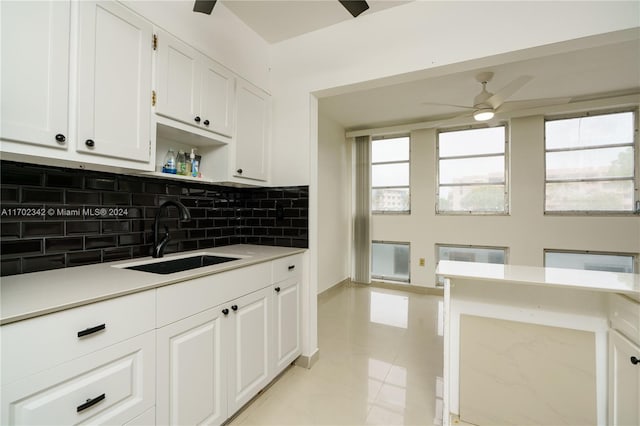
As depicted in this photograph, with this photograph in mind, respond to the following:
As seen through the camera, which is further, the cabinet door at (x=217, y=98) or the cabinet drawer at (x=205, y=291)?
the cabinet door at (x=217, y=98)

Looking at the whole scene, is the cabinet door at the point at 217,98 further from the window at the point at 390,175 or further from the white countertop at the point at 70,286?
the window at the point at 390,175

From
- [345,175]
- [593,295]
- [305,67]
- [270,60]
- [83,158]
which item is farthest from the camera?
[345,175]

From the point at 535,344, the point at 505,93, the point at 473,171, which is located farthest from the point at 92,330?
the point at 473,171

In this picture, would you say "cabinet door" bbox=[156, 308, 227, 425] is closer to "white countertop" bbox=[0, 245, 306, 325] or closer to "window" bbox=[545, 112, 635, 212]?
"white countertop" bbox=[0, 245, 306, 325]

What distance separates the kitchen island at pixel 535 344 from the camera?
4.49 feet

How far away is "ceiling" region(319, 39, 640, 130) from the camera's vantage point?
264 centimetres

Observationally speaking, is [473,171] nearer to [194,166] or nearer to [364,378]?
[364,378]

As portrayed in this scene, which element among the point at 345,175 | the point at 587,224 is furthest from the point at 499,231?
the point at 345,175

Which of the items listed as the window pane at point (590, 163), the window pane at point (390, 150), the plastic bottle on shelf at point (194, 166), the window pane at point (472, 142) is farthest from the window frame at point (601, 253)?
the plastic bottle on shelf at point (194, 166)

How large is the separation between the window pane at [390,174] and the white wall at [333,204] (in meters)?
0.49

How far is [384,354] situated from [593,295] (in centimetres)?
164

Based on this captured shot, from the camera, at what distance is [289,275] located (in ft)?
6.87

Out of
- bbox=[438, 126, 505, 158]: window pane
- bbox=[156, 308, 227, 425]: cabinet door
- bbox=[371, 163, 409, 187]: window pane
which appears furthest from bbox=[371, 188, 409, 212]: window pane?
bbox=[156, 308, 227, 425]: cabinet door

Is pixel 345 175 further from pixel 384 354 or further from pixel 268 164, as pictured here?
pixel 384 354
